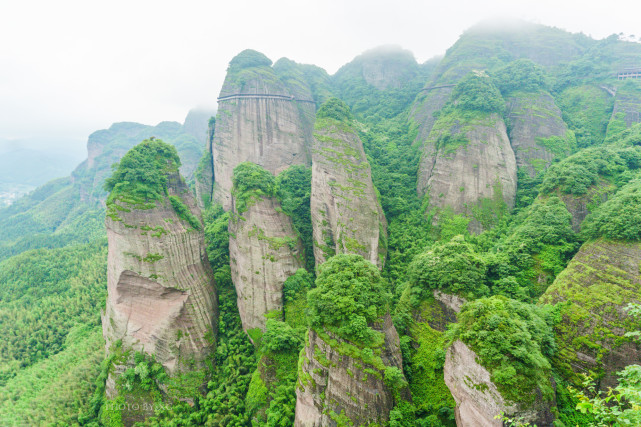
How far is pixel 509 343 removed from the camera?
1227 centimetres

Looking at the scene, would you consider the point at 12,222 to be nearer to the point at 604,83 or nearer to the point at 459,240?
the point at 459,240

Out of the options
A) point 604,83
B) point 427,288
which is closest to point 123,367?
point 427,288

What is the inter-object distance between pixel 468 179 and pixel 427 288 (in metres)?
17.0

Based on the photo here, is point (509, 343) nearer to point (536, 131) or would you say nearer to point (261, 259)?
point (261, 259)

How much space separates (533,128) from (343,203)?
26.3m

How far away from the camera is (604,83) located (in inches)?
1473

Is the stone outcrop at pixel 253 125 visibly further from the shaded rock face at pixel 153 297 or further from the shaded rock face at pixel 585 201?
the shaded rock face at pixel 585 201

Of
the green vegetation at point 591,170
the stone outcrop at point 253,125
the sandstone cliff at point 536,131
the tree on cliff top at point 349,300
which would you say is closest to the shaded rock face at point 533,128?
the sandstone cliff at point 536,131

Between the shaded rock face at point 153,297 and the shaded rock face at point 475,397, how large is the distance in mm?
18606

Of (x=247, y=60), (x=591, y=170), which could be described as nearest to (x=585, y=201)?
(x=591, y=170)

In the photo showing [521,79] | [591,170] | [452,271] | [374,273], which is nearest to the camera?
[374,273]

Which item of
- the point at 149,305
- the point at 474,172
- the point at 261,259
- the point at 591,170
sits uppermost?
the point at 591,170

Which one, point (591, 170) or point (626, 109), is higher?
point (626, 109)

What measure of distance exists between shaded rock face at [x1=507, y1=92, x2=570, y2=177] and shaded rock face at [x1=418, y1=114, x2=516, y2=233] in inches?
78.8
